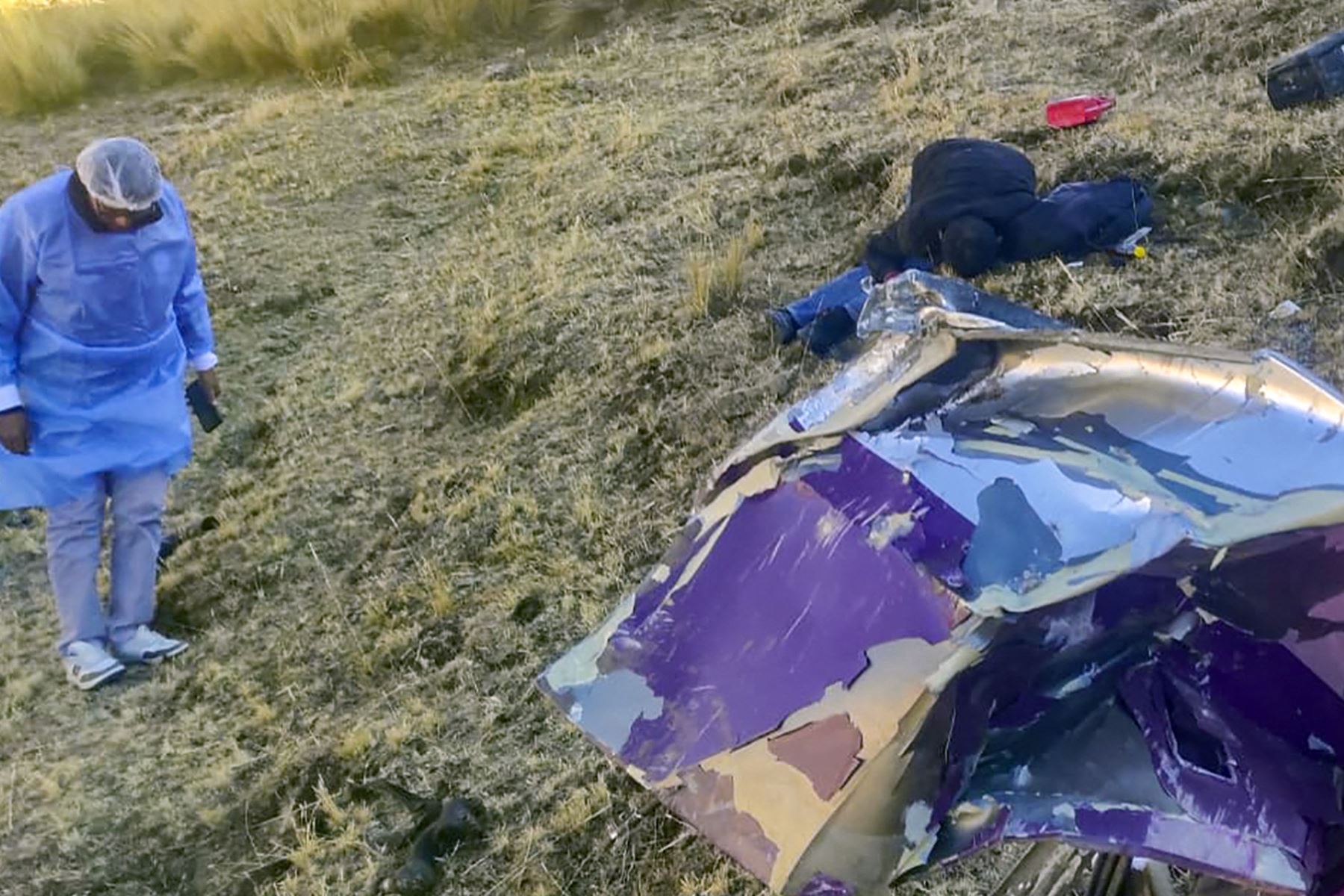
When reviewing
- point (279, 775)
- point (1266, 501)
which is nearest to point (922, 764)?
point (1266, 501)

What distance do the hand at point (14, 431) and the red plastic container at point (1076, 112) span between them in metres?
3.60

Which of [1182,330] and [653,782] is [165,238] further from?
[653,782]

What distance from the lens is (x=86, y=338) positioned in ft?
13.9

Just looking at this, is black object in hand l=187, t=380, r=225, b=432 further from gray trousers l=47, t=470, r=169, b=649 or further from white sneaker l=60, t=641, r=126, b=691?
white sneaker l=60, t=641, r=126, b=691

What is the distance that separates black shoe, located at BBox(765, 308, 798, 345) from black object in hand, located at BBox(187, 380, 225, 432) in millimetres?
1883

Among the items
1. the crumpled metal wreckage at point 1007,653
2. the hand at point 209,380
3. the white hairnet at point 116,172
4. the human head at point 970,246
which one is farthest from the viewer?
the hand at point 209,380

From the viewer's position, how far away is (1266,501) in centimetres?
140

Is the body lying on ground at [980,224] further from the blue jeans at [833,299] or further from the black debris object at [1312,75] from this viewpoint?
the black debris object at [1312,75]

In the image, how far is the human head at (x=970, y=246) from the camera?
14.0ft

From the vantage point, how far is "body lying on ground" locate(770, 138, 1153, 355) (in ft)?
14.2

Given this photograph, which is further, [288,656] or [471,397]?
[471,397]

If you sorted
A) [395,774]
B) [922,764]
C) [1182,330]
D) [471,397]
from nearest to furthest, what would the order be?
[922,764] < [395,774] < [1182,330] < [471,397]

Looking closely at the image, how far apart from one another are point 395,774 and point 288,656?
0.84 metres

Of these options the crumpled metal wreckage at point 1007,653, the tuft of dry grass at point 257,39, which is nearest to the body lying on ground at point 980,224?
the crumpled metal wreckage at point 1007,653
